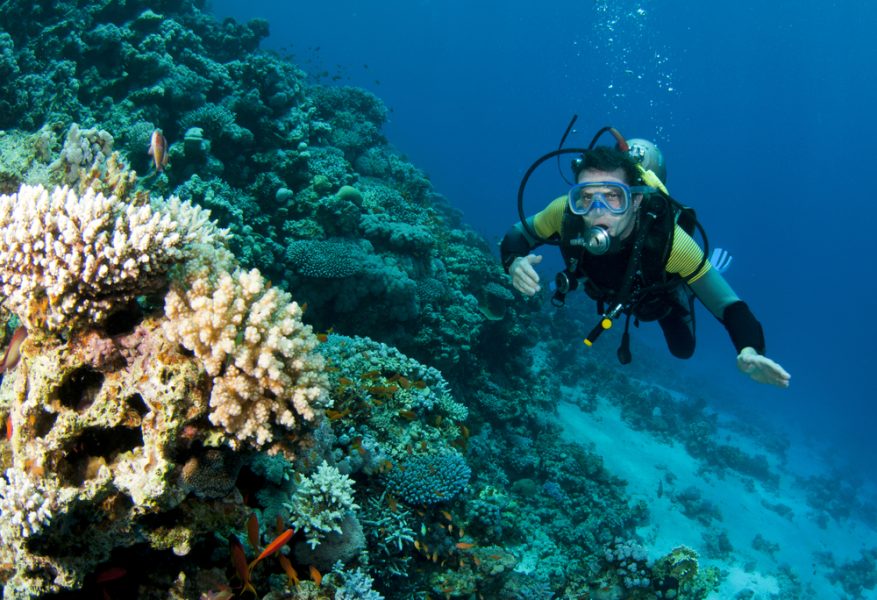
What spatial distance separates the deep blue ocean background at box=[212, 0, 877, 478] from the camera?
8006 centimetres

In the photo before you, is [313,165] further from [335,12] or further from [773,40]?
[335,12]

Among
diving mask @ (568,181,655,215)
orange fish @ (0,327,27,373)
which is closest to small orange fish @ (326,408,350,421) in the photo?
orange fish @ (0,327,27,373)

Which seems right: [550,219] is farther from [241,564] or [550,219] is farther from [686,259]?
[241,564]

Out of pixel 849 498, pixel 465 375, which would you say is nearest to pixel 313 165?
pixel 465 375

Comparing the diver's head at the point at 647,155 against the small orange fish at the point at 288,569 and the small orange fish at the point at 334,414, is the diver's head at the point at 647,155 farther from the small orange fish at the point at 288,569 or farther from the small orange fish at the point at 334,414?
the small orange fish at the point at 288,569

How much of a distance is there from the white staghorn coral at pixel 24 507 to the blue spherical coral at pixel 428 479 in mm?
3090

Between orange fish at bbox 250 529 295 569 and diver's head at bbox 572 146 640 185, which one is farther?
diver's head at bbox 572 146 640 185

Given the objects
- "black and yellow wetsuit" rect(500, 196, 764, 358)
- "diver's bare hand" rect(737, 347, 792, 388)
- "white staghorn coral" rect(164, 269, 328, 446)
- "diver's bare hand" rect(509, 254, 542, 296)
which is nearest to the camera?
"white staghorn coral" rect(164, 269, 328, 446)

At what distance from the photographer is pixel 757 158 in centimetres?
11044

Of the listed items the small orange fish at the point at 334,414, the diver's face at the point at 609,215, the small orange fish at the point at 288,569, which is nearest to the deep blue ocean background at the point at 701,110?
the diver's face at the point at 609,215

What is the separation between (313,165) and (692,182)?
5027 inches

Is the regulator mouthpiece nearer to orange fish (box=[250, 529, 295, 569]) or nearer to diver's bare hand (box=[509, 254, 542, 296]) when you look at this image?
diver's bare hand (box=[509, 254, 542, 296])

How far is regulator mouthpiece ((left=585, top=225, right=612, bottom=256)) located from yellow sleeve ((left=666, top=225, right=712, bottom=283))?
2.26ft

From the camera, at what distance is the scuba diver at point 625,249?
16.3 ft
